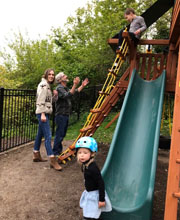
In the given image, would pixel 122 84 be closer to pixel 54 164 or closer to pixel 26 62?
pixel 54 164

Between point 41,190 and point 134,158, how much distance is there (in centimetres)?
154

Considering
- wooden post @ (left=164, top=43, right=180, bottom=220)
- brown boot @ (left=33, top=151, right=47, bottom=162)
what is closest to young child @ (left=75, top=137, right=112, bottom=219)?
wooden post @ (left=164, top=43, right=180, bottom=220)

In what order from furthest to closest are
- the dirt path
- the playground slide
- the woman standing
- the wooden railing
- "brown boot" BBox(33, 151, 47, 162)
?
the wooden railing
"brown boot" BBox(33, 151, 47, 162)
the woman standing
the dirt path
the playground slide

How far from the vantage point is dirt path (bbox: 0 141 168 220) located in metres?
2.96

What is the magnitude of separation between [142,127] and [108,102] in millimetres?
1465

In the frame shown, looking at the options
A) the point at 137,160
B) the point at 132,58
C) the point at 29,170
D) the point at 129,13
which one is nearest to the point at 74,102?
the point at 132,58

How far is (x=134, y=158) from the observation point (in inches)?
138

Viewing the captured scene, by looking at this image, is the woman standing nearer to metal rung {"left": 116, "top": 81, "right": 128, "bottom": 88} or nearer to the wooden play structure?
the wooden play structure

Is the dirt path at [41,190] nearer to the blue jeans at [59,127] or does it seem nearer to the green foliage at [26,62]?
the blue jeans at [59,127]

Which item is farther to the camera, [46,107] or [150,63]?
[150,63]

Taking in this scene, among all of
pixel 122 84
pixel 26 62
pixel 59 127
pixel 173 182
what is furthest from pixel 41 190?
pixel 26 62

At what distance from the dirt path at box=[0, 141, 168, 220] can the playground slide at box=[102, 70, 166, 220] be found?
51 cm

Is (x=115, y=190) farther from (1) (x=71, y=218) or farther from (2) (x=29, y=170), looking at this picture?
(2) (x=29, y=170)

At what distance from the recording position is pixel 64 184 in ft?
12.6
